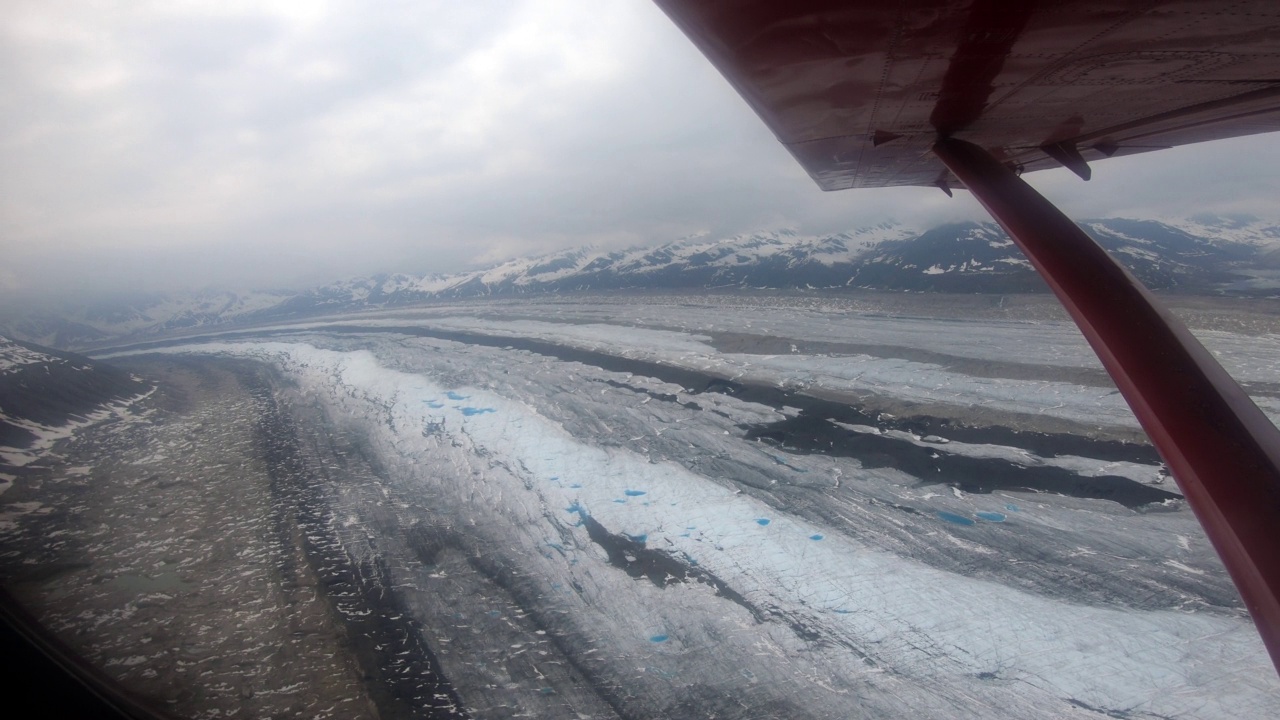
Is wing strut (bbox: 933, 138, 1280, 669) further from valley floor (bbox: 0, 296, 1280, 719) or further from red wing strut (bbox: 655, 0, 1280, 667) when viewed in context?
valley floor (bbox: 0, 296, 1280, 719)

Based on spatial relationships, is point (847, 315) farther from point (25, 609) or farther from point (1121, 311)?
point (25, 609)

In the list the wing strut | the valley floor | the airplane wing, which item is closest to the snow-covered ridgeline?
the valley floor

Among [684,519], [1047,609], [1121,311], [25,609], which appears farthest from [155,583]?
[1047,609]

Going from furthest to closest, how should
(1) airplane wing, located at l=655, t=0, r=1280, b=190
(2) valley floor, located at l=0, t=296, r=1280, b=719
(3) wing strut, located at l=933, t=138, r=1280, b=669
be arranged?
(2) valley floor, located at l=0, t=296, r=1280, b=719 < (1) airplane wing, located at l=655, t=0, r=1280, b=190 < (3) wing strut, located at l=933, t=138, r=1280, b=669

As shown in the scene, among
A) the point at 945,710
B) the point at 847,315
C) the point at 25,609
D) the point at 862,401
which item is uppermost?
the point at 847,315

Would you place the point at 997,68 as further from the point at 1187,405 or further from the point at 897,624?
the point at 897,624

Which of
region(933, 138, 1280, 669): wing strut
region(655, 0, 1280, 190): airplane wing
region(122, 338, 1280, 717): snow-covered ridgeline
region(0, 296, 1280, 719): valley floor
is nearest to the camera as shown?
region(933, 138, 1280, 669): wing strut
